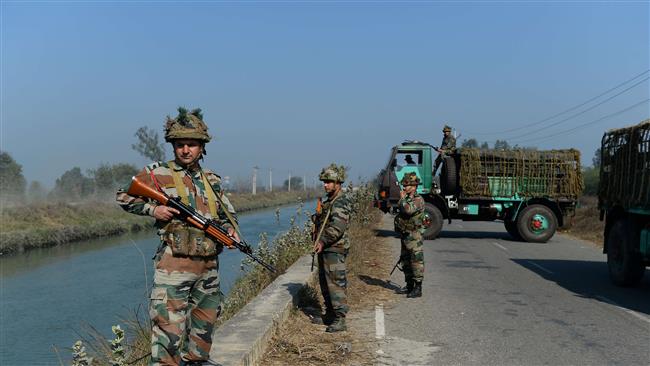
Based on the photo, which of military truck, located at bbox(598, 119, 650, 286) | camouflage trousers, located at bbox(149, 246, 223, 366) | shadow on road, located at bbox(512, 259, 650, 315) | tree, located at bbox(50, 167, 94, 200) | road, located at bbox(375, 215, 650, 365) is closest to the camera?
camouflage trousers, located at bbox(149, 246, 223, 366)

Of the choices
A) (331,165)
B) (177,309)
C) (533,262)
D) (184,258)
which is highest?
(331,165)

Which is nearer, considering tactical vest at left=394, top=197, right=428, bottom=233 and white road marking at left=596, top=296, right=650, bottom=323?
white road marking at left=596, top=296, right=650, bottom=323

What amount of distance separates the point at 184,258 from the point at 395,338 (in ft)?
9.93

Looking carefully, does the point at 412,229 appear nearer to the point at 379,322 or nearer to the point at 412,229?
the point at 412,229

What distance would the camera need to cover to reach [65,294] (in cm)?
1461

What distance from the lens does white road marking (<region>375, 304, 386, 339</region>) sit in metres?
6.20

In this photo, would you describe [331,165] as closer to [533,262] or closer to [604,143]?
[604,143]

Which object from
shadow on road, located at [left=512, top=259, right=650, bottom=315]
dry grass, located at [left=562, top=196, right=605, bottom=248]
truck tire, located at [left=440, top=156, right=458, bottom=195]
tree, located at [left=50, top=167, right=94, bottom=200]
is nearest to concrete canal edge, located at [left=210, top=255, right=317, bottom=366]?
shadow on road, located at [left=512, top=259, right=650, bottom=315]

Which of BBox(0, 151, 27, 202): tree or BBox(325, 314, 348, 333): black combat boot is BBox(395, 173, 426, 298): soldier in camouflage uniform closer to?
BBox(325, 314, 348, 333): black combat boot

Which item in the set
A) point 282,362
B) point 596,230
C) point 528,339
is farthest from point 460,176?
point 282,362

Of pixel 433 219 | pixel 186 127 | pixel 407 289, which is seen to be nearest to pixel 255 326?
pixel 186 127

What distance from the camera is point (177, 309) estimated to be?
12.4ft

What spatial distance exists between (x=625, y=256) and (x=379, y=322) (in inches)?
183

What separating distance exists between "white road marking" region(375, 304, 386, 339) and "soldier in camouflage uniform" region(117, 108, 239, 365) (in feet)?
8.28
